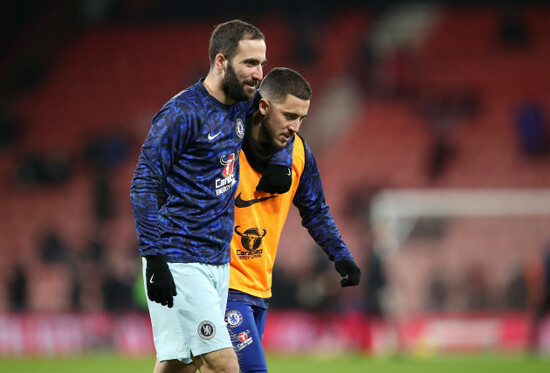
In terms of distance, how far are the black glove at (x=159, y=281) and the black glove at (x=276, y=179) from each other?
1.09 meters

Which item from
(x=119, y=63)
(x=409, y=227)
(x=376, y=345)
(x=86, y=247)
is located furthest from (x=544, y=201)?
(x=119, y=63)

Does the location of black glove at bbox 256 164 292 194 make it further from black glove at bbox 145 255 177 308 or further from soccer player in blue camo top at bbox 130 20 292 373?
black glove at bbox 145 255 177 308

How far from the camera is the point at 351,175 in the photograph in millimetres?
21500

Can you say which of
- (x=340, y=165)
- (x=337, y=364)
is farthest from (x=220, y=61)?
(x=340, y=165)

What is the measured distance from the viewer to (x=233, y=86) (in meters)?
4.76

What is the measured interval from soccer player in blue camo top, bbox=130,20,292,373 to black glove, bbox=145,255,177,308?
9.7 inches

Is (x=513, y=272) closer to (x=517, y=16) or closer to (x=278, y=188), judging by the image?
(x=517, y=16)

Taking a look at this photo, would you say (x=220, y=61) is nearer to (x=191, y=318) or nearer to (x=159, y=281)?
(x=159, y=281)

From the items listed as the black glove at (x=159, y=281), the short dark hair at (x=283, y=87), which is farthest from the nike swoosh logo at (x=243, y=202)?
the black glove at (x=159, y=281)

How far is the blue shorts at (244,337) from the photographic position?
5.27 metres

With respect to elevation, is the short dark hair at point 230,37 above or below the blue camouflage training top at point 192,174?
above

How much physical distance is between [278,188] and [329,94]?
17.9 m

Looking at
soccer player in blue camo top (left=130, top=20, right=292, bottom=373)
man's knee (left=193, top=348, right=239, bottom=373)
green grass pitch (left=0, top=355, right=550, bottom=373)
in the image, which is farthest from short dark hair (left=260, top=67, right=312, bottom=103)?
Answer: green grass pitch (left=0, top=355, right=550, bottom=373)

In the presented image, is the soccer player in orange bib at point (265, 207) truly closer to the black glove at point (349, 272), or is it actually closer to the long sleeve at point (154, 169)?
the black glove at point (349, 272)
